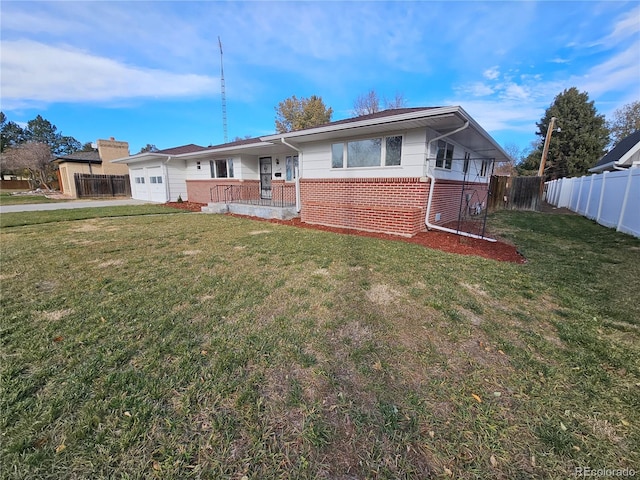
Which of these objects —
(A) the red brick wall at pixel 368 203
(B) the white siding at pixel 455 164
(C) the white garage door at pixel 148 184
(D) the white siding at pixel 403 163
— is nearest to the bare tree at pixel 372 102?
(B) the white siding at pixel 455 164

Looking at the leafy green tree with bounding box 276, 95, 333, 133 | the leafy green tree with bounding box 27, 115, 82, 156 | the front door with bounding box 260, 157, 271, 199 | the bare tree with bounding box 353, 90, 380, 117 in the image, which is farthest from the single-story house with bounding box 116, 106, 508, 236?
the leafy green tree with bounding box 27, 115, 82, 156

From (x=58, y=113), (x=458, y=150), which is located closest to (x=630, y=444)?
(x=458, y=150)

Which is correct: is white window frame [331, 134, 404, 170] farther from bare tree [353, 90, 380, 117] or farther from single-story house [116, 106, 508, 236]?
bare tree [353, 90, 380, 117]

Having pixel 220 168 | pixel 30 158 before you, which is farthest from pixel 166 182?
pixel 30 158

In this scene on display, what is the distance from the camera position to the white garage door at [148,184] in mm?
17281

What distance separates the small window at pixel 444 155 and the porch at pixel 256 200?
5.21 metres

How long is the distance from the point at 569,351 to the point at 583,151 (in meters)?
31.7

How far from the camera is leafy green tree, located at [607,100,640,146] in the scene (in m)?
27.4

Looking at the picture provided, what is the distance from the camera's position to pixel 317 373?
214 cm

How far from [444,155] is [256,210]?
6996 millimetres

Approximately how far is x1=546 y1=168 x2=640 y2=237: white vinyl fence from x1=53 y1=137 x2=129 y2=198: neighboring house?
31519 millimetres

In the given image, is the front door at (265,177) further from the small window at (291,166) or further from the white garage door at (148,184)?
the white garage door at (148,184)

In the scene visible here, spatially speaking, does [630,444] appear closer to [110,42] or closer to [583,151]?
[110,42]

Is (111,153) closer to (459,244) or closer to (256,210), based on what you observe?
(256,210)
